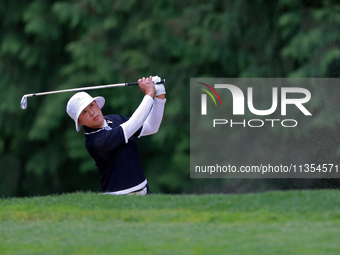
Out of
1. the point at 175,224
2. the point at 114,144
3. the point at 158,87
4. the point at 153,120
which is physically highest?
the point at 158,87

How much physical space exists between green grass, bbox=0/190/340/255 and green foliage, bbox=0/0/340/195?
544 cm

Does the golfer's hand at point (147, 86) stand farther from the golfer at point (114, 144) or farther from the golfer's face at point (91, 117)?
the golfer's face at point (91, 117)

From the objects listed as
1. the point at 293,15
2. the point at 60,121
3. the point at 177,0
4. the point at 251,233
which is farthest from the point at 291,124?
the point at 251,233

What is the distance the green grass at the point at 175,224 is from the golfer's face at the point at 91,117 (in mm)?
656

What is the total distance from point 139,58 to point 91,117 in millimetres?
6141

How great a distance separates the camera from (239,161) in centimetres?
1051

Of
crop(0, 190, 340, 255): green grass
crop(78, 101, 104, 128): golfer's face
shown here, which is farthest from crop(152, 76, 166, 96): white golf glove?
crop(0, 190, 340, 255): green grass

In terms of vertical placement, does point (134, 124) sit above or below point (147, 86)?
below

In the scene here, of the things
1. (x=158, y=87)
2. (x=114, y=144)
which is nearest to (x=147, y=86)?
(x=158, y=87)

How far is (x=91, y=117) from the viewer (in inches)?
196

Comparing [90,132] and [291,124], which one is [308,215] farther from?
[291,124]

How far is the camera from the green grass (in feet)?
10.4

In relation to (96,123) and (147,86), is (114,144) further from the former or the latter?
(147,86)

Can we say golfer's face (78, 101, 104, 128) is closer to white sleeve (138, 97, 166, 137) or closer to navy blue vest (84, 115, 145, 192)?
navy blue vest (84, 115, 145, 192)
